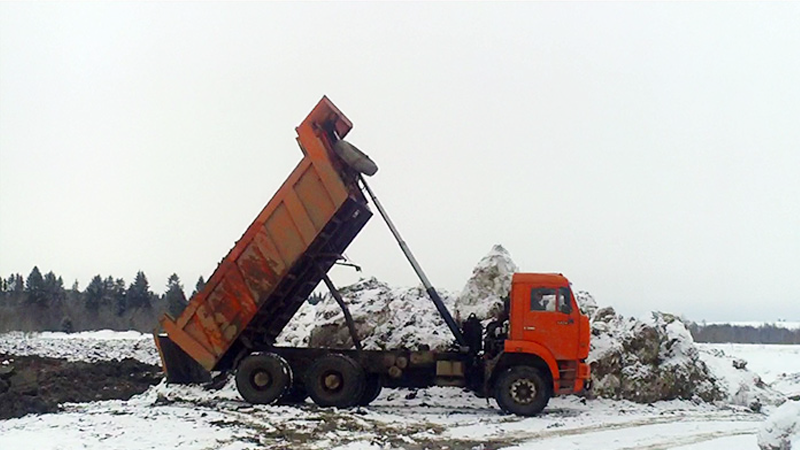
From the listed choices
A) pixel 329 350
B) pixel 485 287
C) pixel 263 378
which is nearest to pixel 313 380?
pixel 329 350

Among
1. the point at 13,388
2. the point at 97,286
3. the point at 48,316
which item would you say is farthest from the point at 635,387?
the point at 97,286

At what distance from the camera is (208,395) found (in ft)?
52.6

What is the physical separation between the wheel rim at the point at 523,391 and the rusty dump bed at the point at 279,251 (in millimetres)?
4380

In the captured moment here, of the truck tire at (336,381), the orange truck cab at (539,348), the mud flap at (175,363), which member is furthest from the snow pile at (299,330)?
the orange truck cab at (539,348)

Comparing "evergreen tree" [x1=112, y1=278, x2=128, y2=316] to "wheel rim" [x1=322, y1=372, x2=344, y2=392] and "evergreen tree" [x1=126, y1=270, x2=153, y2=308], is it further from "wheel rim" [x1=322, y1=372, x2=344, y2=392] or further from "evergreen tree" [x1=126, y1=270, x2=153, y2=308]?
"wheel rim" [x1=322, y1=372, x2=344, y2=392]

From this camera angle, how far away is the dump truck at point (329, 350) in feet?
47.9

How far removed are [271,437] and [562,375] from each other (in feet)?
20.0

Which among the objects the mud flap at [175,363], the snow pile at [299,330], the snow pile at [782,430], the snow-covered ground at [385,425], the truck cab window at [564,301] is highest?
the truck cab window at [564,301]

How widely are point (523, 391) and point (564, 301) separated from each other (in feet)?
6.23

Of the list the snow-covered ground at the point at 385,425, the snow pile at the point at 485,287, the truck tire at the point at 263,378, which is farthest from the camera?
the snow pile at the point at 485,287

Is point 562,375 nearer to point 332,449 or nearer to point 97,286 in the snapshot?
point 332,449

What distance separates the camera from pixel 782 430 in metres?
8.51

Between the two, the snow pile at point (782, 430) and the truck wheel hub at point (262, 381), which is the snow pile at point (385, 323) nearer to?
the truck wheel hub at point (262, 381)

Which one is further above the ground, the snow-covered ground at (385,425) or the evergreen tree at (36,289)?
the evergreen tree at (36,289)
